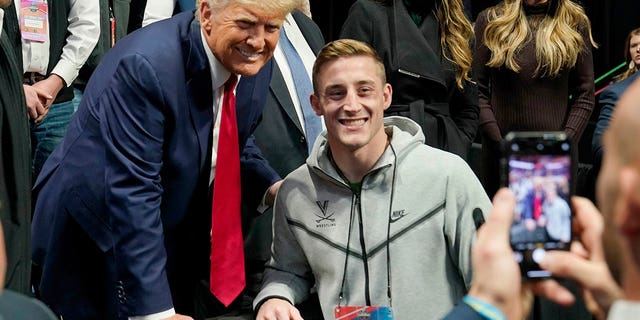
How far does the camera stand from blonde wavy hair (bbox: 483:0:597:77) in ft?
15.3

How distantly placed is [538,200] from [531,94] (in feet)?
9.80

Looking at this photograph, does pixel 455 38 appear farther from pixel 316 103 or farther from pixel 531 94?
pixel 316 103

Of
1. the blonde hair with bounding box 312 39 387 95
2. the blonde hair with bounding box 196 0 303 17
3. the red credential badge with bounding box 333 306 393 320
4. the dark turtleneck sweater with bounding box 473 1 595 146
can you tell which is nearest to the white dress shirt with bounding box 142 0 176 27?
the dark turtleneck sweater with bounding box 473 1 595 146

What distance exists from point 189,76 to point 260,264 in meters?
0.76

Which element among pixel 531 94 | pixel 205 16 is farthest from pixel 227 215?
pixel 531 94

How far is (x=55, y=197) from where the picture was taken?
10.9 ft

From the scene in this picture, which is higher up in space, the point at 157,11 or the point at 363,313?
the point at 157,11

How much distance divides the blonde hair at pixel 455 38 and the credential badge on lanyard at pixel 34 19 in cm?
147

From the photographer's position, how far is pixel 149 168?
310 cm

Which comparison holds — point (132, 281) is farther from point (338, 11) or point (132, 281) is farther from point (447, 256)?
point (338, 11)

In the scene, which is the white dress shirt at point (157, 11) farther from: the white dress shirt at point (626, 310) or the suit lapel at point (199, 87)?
the white dress shirt at point (626, 310)

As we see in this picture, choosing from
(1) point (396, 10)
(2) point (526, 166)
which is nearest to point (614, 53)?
(1) point (396, 10)

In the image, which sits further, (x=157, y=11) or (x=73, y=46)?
(x=157, y=11)

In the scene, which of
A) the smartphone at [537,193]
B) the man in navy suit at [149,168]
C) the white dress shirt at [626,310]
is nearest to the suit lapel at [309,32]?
the man in navy suit at [149,168]
